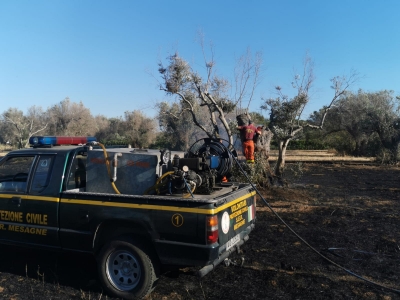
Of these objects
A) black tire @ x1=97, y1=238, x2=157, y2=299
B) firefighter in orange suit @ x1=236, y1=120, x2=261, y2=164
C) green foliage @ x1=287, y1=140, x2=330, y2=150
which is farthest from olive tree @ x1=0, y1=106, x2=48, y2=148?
black tire @ x1=97, y1=238, x2=157, y2=299

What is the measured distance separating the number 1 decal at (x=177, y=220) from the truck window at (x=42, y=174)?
6.55ft

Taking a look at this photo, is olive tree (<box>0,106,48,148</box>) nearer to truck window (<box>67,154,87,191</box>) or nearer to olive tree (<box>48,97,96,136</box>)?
olive tree (<box>48,97,96,136</box>)

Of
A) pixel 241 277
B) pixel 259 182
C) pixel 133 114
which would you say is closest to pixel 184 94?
pixel 259 182

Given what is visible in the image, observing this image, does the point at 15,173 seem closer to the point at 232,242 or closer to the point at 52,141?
the point at 52,141

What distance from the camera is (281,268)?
545 cm

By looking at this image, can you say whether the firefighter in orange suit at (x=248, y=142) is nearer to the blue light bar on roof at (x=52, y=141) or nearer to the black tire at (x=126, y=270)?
the blue light bar on roof at (x=52, y=141)

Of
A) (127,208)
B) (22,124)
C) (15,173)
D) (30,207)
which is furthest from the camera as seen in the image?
(22,124)

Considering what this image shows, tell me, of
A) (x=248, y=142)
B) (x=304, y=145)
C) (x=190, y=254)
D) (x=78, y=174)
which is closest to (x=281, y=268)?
(x=190, y=254)

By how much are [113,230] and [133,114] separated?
34308 millimetres

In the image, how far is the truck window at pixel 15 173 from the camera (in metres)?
5.41

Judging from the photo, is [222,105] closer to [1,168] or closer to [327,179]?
[327,179]

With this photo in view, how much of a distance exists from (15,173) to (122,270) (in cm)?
255

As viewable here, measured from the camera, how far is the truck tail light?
4.11 meters

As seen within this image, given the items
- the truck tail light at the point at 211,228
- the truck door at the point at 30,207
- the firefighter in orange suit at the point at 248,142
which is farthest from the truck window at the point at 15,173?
the firefighter in orange suit at the point at 248,142
